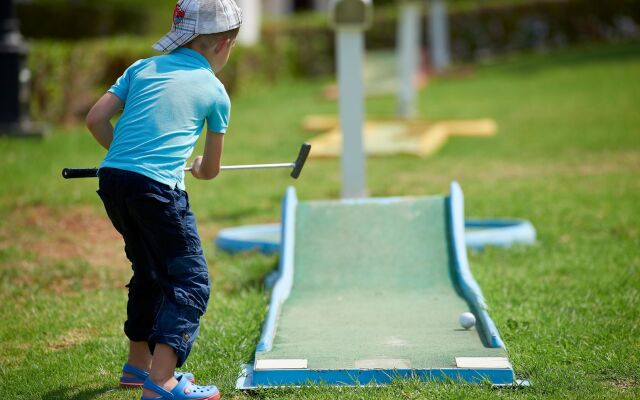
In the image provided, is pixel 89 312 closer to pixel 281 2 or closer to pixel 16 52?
pixel 16 52

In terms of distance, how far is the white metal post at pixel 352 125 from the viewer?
746 centimetres

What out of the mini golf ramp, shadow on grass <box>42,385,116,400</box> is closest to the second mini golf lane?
the mini golf ramp

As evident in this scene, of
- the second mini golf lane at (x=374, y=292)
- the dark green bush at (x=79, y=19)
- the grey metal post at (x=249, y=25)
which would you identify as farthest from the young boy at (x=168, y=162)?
the grey metal post at (x=249, y=25)

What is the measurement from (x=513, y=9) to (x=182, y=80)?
23.4 metres

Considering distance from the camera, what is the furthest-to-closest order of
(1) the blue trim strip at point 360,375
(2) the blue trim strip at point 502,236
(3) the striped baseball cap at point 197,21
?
(2) the blue trim strip at point 502,236 < (1) the blue trim strip at point 360,375 < (3) the striped baseball cap at point 197,21

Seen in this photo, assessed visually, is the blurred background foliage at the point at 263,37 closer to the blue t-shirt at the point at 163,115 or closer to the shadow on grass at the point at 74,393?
the shadow on grass at the point at 74,393

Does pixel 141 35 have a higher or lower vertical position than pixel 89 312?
lower

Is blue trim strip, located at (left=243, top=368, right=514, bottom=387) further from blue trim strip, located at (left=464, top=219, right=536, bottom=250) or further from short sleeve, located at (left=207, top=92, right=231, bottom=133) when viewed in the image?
blue trim strip, located at (left=464, top=219, right=536, bottom=250)

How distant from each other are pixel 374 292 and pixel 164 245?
6.06ft

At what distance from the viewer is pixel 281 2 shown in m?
35.2

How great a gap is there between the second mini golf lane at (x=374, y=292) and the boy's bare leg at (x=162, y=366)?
51 cm

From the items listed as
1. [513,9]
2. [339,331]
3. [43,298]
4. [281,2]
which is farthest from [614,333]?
[281,2]

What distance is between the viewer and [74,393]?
3.93 meters

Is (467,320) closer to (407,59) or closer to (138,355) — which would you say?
(138,355)
